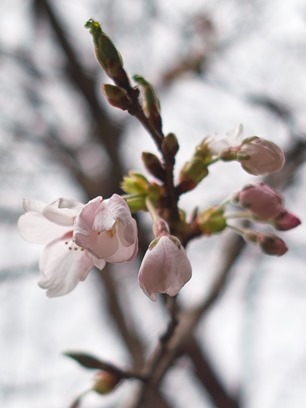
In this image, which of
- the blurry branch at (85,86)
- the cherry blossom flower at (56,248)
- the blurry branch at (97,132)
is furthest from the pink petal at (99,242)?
the blurry branch at (85,86)

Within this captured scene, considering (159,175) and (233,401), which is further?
(233,401)

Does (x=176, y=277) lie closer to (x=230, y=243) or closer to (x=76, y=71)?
(x=230, y=243)

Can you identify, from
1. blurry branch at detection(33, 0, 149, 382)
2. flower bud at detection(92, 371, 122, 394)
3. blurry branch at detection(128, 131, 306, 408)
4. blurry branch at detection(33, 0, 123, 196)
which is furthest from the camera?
blurry branch at detection(33, 0, 123, 196)

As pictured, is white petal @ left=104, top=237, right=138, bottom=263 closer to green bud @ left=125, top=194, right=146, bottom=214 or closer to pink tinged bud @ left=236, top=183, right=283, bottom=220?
green bud @ left=125, top=194, right=146, bottom=214

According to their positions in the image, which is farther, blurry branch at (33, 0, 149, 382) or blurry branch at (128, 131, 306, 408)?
blurry branch at (33, 0, 149, 382)

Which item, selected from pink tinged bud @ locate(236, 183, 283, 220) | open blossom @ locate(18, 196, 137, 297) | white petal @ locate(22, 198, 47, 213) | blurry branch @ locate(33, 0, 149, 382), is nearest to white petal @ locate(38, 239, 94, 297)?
open blossom @ locate(18, 196, 137, 297)

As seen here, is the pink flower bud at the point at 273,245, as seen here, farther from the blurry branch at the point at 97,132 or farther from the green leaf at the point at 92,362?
the blurry branch at the point at 97,132

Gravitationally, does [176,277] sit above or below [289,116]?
below

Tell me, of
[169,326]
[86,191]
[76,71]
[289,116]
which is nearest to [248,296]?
[86,191]
